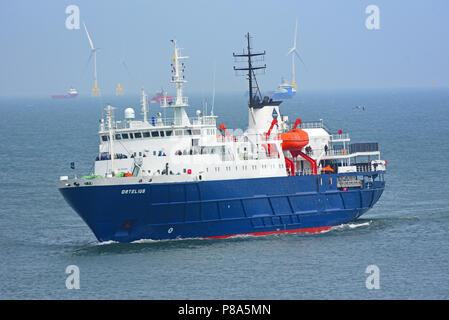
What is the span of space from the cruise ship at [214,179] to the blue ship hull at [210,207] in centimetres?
5

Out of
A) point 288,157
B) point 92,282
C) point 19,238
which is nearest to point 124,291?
point 92,282

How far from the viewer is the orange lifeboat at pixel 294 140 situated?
48.5 meters

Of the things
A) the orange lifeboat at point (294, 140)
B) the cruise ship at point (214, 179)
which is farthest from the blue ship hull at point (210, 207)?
the orange lifeboat at point (294, 140)

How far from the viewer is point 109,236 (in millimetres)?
43469

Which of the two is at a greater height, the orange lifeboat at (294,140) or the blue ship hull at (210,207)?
the orange lifeboat at (294,140)

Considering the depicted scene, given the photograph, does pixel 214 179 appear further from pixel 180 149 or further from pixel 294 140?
pixel 294 140

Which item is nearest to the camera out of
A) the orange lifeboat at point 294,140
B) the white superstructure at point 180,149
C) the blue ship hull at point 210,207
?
the blue ship hull at point 210,207

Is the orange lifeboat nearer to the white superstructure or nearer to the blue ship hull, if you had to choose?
the white superstructure

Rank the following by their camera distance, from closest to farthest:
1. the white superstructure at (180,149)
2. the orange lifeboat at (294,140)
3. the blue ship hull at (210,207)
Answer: the blue ship hull at (210,207) → the white superstructure at (180,149) → the orange lifeboat at (294,140)

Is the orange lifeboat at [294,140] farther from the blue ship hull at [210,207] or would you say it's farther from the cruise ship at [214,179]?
the blue ship hull at [210,207]

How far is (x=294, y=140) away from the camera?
48.4m

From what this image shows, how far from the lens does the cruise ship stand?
4309cm

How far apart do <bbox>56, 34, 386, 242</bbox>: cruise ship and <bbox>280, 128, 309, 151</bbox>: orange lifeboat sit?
50 millimetres

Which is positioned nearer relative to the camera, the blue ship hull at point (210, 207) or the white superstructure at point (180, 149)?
the blue ship hull at point (210, 207)
